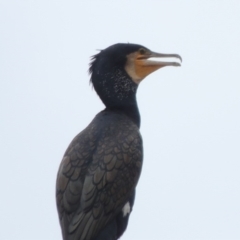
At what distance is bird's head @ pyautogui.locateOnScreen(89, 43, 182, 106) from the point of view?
17.1m

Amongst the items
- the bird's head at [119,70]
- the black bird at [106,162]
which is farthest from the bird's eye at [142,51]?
the black bird at [106,162]

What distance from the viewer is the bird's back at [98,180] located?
1579 cm

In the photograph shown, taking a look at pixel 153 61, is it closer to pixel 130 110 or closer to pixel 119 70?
pixel 119 70

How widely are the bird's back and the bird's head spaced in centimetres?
61

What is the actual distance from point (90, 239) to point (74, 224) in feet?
0.69

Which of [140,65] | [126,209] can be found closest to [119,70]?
[140,65]

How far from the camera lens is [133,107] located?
677 inches

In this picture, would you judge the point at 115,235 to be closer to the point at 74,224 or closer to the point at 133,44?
the point at 74,224

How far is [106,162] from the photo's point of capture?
52.6ft

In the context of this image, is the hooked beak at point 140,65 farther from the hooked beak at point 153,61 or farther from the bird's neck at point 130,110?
the bird's neck at point 130,110

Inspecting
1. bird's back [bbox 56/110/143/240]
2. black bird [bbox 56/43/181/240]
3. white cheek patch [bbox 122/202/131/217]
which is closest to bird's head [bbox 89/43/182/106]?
→ black bird [bbox 56/43/181/240]

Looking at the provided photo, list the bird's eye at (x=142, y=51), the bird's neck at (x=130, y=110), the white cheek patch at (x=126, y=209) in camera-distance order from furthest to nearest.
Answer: the bird's eye at (x=142, y=51)
the bird's neck at (x=130, y=110)
the white cheek patch at (x=126, y=209)

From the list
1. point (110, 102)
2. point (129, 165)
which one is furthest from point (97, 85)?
point (129, 165)

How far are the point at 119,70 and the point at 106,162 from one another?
1.49m
